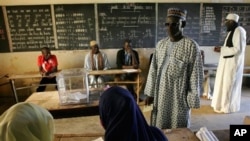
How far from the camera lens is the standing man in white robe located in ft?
5.97

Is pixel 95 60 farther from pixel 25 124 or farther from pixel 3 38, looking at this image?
pixel 25 124

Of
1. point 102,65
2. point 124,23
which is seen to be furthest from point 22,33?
point 124,23

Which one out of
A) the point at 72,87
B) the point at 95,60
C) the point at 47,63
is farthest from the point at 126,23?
the point at 72,87

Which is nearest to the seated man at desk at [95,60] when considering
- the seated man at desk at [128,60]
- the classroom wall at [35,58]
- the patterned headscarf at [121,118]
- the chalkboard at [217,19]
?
the seated man at desk at [128,60]

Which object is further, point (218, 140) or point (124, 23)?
point (124, 23)

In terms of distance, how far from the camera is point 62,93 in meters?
2.55

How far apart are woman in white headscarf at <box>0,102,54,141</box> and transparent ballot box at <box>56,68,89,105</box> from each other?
1503 millimetres

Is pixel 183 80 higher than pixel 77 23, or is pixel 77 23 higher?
pixel 77 23

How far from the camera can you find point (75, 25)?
4.45 m

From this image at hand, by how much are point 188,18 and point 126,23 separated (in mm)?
1375

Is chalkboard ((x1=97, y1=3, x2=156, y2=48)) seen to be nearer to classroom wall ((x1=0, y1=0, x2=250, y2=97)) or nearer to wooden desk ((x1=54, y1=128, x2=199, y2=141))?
classroom wall ((x1=0, y1=0, x2=250, y2=97))

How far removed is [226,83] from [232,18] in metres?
1.05

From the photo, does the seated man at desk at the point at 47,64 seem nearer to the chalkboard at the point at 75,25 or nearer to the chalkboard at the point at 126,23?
the chalkboard at the point at 75,25

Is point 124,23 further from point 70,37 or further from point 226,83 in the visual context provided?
point 226,83
